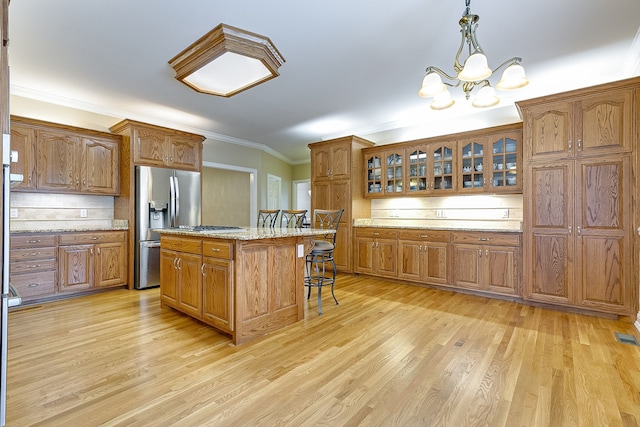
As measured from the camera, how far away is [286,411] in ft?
5.24

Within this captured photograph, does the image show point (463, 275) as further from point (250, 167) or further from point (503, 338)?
point (250, 167)

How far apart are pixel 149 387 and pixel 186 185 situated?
333 centimetres

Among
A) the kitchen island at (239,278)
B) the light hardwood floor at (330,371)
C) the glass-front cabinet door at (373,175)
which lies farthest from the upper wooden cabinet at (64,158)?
the glass-front cabinet door at (373,175)

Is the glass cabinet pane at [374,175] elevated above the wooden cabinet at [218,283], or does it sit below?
above

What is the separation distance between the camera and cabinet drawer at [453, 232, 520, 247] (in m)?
3.54

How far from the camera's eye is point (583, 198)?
10.1ft

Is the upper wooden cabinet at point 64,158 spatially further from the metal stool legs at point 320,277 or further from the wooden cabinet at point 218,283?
the metal stool legs at point 320,277

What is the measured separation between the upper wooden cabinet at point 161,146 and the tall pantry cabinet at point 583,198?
453cm

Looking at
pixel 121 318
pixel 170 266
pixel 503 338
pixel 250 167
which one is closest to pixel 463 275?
pixel 503 338

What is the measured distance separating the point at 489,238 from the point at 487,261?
11.3 inches

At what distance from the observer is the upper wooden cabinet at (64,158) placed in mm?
3500

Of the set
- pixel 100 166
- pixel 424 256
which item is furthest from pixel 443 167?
pixel 100 166

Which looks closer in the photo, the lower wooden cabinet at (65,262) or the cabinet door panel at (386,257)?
the lower wooden cabinet at (65,262)

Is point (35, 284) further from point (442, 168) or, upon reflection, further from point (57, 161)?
point (442, 168)
